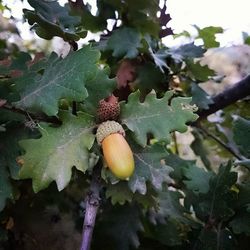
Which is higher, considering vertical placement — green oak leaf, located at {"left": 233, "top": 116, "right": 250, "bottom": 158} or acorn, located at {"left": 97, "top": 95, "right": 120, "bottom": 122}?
acorn, located at {"left": 97, "top": 95, "right": 120, "bottom": 122}

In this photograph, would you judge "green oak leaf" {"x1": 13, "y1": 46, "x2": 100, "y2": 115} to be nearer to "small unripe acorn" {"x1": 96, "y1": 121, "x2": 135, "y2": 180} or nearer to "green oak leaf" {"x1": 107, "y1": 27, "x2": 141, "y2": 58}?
"small unripe acorn" {"x1": 96, "y1": 121, "x2": 135, "y2": 180}

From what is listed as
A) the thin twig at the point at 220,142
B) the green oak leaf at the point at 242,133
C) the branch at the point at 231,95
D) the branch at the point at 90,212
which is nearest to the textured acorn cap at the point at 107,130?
the branch at the point at 90,212

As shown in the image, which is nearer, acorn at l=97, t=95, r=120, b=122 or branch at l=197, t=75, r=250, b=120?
acorn at l=97, t=95, r=120, b=122

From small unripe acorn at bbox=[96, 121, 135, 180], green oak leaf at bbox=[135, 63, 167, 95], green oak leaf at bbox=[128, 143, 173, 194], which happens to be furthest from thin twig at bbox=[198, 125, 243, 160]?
small unripe acorn at bbox=[96, 121, 135, 180]

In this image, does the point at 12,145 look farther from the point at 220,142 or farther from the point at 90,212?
the point at 220,142

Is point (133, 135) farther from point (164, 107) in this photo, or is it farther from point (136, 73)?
point (136, 73)

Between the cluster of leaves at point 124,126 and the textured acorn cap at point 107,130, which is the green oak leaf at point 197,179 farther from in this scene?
the textured acorn cap at point 107,130
